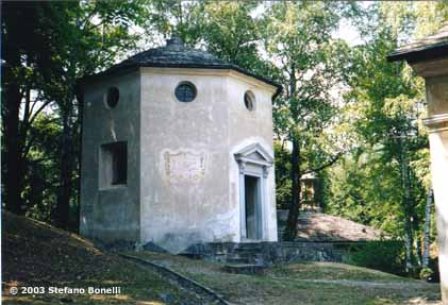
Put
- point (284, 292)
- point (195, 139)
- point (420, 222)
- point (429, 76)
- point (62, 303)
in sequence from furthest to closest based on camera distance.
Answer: point (420, 222) → point (195, 139) → point (284, 292) → point (429, 76) → point (62, 303)

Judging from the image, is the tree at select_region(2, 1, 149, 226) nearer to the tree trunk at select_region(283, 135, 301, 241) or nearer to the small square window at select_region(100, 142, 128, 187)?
the small square window at select_region(100, 142, 128, 187)

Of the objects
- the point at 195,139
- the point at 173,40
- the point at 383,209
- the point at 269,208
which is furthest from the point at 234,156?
the point at 383,209

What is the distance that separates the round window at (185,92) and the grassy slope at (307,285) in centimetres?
520

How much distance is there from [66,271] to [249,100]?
10.6 metres

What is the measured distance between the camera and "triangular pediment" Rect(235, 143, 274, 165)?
16.5 m

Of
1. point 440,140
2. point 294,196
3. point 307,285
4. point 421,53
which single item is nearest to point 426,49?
point 421,53

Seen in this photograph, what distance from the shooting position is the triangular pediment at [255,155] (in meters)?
16.5

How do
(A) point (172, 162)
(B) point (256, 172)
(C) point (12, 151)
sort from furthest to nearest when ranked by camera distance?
(C) point (12, 151) < (B) point (256, 172) < (A) point (172, 162)

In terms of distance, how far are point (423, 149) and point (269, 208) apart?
20.4 feet

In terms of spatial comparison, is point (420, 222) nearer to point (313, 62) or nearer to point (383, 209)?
point (383, 209)

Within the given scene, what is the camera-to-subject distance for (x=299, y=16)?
2234 centimetres

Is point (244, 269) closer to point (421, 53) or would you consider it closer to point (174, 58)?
point (421, 53)

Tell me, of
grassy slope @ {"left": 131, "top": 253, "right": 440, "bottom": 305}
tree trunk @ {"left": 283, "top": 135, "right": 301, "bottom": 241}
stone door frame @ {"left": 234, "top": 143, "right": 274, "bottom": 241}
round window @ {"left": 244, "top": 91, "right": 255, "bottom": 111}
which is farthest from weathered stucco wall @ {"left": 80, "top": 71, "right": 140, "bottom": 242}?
tree trunk @ {"left": 283, "top": 135, "right": 301, "bottom": 241}

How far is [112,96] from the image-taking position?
17.2m
